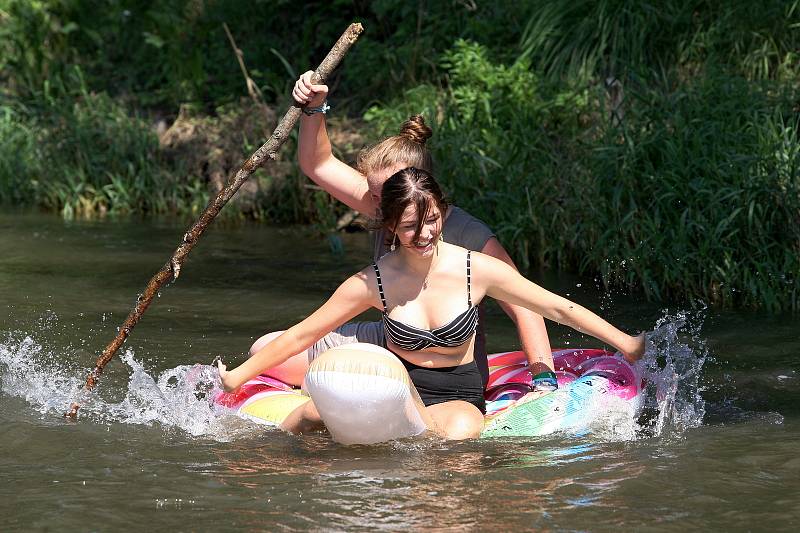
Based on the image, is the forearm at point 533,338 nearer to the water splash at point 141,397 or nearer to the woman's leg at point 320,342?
the woman's leg at point 320,342

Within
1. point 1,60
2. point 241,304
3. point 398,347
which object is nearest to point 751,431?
point 398,347

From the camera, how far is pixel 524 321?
5336 millimetres

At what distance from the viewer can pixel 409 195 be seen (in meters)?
4.47

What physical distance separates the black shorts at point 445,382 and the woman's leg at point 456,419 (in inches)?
1.4

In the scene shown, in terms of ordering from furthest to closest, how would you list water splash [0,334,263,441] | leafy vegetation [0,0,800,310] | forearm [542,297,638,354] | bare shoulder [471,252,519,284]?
leafy vegetation [0,0,800,310] → water splash [0,334,263,441] → bare shoulder [471,252,519,284] → forearm [542,297,638,354]

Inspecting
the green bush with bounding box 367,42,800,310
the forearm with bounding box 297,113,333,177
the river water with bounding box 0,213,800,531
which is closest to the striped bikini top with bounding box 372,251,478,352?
the river water with bounding box 0,213,800,531

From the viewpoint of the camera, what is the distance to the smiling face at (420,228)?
4.50 meters

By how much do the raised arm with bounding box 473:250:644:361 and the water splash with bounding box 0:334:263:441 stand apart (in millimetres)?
1135

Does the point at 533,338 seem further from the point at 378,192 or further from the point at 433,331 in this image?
the point at 378,192

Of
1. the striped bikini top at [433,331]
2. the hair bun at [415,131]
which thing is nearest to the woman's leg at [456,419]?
the striped bikini top at [433,331]

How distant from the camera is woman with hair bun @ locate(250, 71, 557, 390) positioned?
4.90 meters

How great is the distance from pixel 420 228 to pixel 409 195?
13 centimetres

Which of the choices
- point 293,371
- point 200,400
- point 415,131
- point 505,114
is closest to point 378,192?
point 415,131

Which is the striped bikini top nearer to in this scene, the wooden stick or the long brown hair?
the long brown hair
